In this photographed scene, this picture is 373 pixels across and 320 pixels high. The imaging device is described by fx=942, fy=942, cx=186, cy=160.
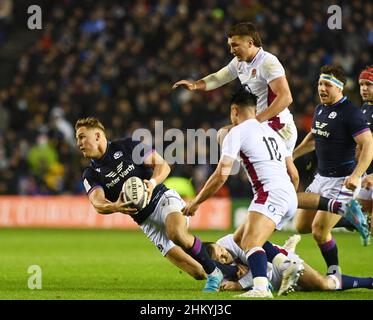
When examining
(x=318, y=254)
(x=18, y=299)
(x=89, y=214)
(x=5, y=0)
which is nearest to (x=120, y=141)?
(x=18, y=299)

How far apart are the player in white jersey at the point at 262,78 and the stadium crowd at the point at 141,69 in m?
8.55

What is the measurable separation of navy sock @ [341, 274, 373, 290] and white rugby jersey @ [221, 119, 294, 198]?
1156mm

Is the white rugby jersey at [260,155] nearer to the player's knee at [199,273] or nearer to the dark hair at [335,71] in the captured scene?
the dark hair at [335,71]

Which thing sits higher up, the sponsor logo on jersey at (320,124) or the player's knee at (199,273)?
the sponsor logo on jersey at (320,124)

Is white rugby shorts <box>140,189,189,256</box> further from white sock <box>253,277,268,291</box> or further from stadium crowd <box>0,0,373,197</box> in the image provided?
stadium crowd <box>0,0,373,197</box>

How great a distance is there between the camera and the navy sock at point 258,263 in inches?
322

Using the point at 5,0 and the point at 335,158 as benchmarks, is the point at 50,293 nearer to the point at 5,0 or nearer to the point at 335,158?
the point at 335,158

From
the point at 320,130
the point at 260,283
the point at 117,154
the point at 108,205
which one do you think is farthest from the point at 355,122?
the point at 108,205

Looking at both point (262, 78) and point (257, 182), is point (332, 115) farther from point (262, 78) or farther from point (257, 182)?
point (257, 182)

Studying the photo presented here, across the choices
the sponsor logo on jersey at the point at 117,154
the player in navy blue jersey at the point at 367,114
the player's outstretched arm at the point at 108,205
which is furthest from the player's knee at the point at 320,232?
the sponsor logo on jersey at the point at 117,154

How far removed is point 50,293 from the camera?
889cm

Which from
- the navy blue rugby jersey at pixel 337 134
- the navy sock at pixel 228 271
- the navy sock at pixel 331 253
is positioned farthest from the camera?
the navy sock at pixel 331 253

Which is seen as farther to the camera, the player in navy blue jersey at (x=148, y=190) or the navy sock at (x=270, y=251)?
the player in navy blue jersey at (x=148, y=190)

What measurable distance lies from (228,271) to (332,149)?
177 cm
